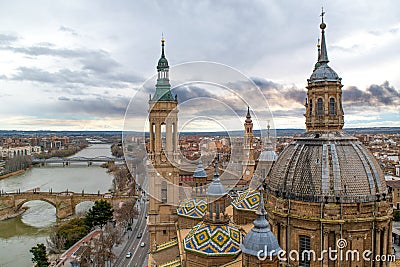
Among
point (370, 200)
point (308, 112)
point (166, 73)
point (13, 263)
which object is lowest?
point (13, 263)

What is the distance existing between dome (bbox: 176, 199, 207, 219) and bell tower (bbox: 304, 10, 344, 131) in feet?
19.7

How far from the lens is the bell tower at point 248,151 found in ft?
73.3

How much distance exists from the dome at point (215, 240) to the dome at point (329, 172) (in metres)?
1.91

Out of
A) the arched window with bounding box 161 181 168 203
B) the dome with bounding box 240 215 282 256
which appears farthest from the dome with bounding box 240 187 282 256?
the arched window with bounding box 161 181 168 203

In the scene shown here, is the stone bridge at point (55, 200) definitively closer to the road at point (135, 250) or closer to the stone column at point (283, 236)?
the road at point (135, 250)

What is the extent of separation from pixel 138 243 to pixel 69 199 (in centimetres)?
1337

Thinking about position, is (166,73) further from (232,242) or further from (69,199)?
(69,199)

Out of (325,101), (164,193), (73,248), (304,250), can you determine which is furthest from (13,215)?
(325,101)

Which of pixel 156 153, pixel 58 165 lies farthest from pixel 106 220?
pixel 58 165

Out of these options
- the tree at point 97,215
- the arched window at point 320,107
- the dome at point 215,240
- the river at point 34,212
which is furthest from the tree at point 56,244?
the arched window at point 320,107

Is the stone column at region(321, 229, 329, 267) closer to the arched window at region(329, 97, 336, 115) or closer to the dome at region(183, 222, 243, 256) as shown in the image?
the dome at region(183, 222, 243, 256)

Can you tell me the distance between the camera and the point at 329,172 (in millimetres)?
9875

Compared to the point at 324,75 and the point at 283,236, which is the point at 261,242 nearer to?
the point at 283,236

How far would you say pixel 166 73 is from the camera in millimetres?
16250
